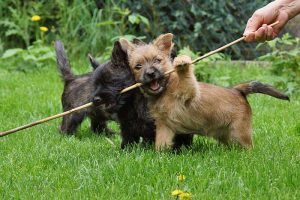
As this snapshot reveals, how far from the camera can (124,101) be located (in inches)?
238

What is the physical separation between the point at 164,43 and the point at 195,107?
90 centimetres

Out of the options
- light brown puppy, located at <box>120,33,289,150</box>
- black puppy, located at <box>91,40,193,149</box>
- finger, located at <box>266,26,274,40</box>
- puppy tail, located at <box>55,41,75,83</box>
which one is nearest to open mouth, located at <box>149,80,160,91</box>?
light brown puppy, located at <box>120,33,289,150</box>

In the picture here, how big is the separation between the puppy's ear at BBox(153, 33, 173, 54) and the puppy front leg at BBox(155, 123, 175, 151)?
2.69 feet

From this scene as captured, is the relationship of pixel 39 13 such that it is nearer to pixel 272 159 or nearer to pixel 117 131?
pixel 117 131

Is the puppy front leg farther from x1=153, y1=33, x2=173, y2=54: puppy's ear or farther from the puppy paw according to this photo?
x1=153, y1=33, x2=173, y2=54: puppy's ear

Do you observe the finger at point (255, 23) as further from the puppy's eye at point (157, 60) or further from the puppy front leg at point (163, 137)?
the puppy front leg at point (163, 137)

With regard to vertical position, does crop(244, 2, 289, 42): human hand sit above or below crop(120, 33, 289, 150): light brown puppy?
above

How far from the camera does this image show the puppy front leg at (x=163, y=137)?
579cm

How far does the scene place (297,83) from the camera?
9.12m

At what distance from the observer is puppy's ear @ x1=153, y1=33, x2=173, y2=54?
6277 mm

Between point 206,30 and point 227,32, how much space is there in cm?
37

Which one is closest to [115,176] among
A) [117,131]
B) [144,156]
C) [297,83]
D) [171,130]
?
[144,156]

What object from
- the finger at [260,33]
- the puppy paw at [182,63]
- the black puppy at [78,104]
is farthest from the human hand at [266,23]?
the black puppy at [78,104]

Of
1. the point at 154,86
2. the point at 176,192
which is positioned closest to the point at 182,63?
the point at 154,86
